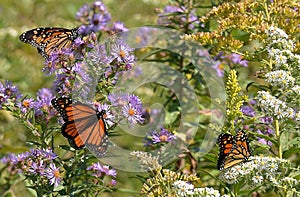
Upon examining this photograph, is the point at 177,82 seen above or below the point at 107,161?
above

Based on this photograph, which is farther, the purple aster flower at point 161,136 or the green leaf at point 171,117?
the green leaf at point 171,117

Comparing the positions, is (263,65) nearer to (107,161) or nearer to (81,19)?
(107,161)

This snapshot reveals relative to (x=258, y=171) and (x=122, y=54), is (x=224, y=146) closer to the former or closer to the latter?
(x=258, y=171)

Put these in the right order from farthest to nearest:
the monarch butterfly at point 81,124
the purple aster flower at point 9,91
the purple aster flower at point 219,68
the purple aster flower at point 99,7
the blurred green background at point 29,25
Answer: the blurred green background at point 29,25 → the purple aster flower at point 219,68 → the purple aster flower at point 99,7 → the purple aster flower at point 9,91 → the monarch butterfly at point 81,124

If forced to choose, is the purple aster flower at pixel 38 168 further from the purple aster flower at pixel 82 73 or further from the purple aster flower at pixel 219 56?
the purple aster flower at pixel 219 56

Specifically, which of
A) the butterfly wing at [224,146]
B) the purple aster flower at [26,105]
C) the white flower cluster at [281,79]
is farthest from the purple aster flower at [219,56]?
the purple aster flower at [26,105]

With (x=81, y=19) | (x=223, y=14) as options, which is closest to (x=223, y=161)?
(x=223, y=14)

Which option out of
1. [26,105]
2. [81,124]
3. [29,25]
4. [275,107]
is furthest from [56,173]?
[29,25]
